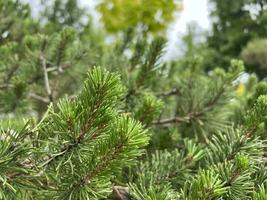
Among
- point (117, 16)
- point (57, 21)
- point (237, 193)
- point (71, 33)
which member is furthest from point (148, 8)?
point (237, 193)

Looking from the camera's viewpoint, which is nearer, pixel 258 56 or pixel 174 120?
pixel 174 120

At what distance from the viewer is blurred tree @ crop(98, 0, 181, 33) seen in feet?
31.2

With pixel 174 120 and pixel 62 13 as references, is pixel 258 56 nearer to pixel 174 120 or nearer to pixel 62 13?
pixel 62 13

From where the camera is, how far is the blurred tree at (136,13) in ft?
31.2

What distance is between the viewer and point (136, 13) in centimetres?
970

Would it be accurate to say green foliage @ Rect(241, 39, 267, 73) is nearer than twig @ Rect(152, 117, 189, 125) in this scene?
No

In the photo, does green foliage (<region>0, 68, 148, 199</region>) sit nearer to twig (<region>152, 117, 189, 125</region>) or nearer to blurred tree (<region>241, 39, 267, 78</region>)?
twig (<region>152, 117, 189, 125</region>)

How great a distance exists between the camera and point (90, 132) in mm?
754

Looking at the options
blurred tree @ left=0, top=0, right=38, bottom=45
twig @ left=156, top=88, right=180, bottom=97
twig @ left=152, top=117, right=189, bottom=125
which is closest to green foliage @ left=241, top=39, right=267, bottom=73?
blurred tree @ left=0, top=0, right=38, bottom=45

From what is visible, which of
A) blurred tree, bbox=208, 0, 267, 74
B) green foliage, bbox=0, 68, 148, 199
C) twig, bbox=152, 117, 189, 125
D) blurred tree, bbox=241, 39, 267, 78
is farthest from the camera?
blurred tree, bbox=208, 0, 267, 74

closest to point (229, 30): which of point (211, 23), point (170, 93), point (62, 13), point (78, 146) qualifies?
point (211, 23)

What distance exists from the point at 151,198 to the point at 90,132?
15 cm

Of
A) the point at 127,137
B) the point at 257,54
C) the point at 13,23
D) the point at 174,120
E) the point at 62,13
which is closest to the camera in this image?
the point at 127,137

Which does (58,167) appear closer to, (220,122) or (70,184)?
(70,184)
